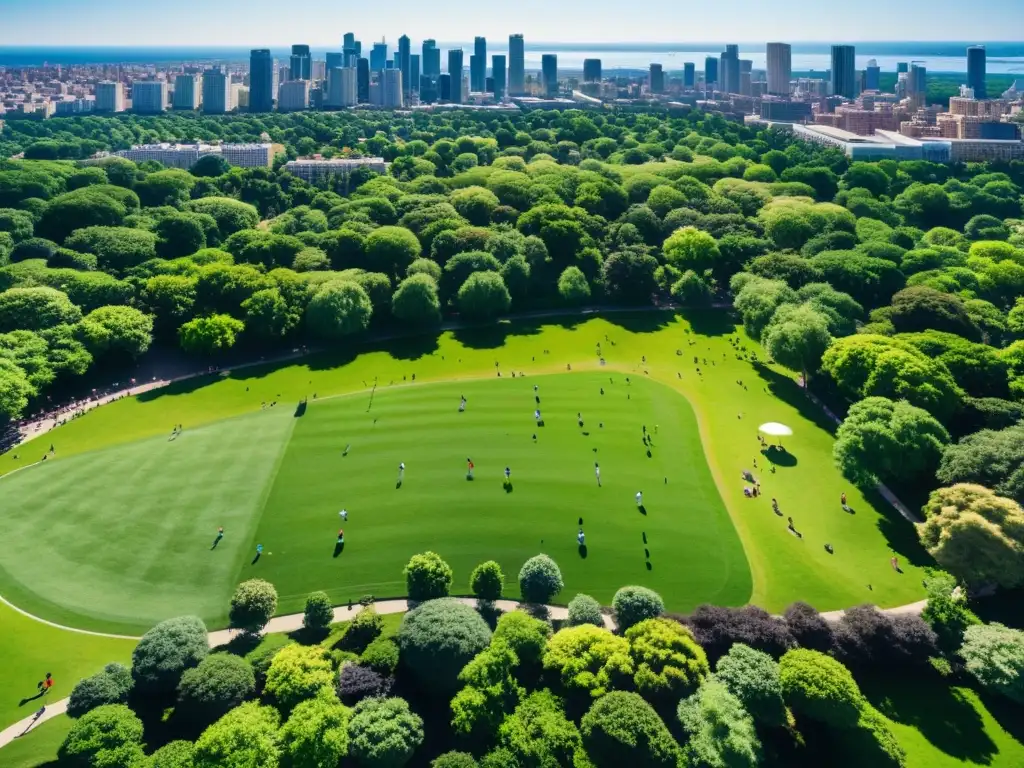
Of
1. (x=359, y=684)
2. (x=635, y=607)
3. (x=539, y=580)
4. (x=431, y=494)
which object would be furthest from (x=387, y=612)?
(x=635, y=607)

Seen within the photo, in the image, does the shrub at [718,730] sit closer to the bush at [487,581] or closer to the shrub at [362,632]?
the bush at [487,581]

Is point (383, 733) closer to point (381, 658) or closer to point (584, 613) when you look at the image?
point (381, 658)

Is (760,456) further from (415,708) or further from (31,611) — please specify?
(31,611)

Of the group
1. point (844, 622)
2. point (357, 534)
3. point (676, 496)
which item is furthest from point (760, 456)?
point (357, 534)

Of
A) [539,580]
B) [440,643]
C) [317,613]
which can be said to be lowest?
[317,613]

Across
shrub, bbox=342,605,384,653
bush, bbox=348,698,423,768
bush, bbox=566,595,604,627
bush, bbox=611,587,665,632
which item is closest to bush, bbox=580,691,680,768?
bush, bbox=611,587,665,632

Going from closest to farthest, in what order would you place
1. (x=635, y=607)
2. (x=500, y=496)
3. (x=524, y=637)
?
(x=524, y=637)
(x=635, y=607)
(x=500, y=496)

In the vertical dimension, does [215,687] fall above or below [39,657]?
above

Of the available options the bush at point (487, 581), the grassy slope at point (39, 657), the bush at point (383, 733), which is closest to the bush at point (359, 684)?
the bush at point (383, 733)
